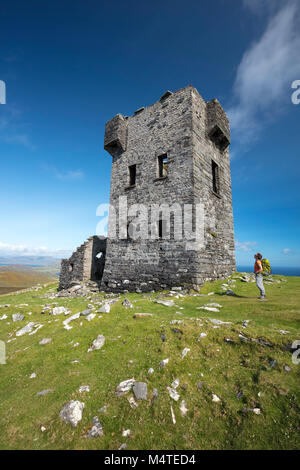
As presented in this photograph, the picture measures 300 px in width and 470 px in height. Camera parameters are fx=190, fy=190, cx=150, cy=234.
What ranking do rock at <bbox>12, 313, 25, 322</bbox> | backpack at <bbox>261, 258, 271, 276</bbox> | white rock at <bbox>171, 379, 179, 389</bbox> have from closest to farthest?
white rock at <bbox>171, 379, 179, 389</bbox>
rock at <bbox>12, 313, 25, 322</bbox>
backpack at <bbox>261, 258, 271, 276</bbox>

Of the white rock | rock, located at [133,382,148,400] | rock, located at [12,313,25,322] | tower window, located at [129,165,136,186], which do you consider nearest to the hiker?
the white rock

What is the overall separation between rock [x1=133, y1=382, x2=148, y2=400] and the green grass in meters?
0.09

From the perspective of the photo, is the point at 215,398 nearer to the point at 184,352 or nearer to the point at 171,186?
the point at 184,352

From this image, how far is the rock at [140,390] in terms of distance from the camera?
10.9 feet

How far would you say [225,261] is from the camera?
13633 millimetres

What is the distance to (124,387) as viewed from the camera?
139 inches

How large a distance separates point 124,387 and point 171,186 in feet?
35.1

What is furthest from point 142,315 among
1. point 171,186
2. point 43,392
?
point 171,186

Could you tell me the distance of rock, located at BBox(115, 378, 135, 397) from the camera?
3.46m

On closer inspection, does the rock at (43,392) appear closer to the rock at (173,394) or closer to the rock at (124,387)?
the rock at (124,387)

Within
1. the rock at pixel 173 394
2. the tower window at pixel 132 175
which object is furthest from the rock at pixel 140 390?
the tower window at pixel 132 175

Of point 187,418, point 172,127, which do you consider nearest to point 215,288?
point 187,418

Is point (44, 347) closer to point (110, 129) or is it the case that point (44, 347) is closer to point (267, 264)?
point (267, 264)

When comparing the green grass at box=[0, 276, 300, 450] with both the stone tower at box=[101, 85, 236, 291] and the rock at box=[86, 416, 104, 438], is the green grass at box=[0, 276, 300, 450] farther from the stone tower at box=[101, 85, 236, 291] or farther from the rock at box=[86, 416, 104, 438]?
the stone tower at box=[101, 85, 236, 291]
